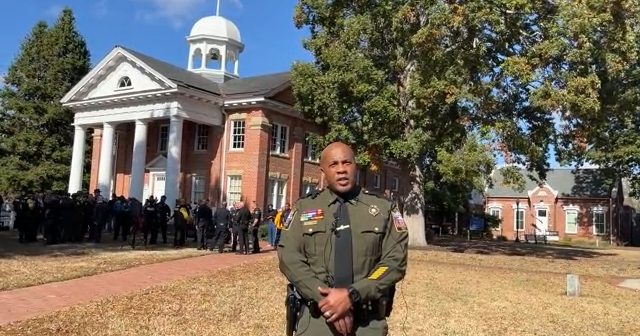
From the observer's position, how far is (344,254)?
137 inches

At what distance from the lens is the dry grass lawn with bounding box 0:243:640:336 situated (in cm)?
815

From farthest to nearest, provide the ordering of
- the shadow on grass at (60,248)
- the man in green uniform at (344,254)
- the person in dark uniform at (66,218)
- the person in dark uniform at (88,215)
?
the person in dark uniform at (88,215), the person in dark uniform at (66,218), the shadow on grass at (60,248), the man in green uniform at (344,254)

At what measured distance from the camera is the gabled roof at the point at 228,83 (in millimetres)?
29734

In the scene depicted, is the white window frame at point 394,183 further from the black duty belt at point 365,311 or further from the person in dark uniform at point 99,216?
the black duty belt at point 365,311

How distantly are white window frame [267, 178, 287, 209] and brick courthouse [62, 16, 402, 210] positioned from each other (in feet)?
0.16

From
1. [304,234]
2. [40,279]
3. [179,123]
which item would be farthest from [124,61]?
[304,234]

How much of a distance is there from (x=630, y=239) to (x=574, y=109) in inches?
1526

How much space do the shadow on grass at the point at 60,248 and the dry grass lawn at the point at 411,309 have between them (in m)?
5.07

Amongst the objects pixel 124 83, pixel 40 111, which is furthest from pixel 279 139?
pixel 40 111

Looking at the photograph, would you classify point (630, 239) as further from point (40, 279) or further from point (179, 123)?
point (40, 279)

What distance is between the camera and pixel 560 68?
20.0 metres

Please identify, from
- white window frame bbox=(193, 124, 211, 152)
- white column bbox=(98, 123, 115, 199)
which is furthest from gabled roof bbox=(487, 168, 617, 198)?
white column bbox=(98, 123, 115, 199)

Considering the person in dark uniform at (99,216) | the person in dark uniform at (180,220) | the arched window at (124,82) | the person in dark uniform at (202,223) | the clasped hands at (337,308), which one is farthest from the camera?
the arched window at (124,82)

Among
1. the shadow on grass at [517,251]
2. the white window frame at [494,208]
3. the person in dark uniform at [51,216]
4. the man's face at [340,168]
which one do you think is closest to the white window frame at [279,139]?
the shadow on grass at [517,251]
